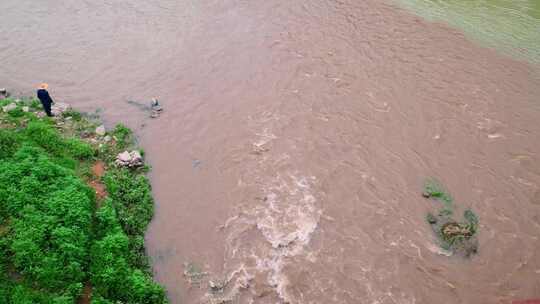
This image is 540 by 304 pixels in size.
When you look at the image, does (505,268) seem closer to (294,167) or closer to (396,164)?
(396,164)

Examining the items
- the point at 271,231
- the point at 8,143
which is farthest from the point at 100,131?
the point at 271,231

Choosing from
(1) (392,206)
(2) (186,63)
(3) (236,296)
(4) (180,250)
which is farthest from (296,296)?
(2) (186,63)

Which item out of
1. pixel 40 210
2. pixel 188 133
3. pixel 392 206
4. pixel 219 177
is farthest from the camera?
pixel 188 133

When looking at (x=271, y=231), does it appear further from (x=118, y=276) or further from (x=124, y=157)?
(x=124, y=157)

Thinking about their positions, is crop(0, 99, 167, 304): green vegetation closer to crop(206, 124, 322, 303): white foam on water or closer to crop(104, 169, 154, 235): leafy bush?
crop(104, 169, 154, 235): leafy bush

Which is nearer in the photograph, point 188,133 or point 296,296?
point 296,296

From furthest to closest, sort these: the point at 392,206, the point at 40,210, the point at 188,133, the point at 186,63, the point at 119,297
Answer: the point at 186,63 → the point at 188,133 → the point at 392,206 → the point at 40,210 → the point at 119,297
